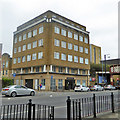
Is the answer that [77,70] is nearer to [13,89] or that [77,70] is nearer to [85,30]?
[85,30]

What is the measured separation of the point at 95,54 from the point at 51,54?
202 feet

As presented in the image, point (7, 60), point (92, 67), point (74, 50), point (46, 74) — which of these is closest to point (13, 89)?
point (46, 74)

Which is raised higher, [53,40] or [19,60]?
[53,40]

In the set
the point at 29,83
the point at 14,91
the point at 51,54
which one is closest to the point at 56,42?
the point at 51,54

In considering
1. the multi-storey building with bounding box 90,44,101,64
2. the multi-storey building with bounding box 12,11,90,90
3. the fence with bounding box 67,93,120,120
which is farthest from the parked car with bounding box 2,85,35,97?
the multi-storey building with bounding box 90,44,101,64

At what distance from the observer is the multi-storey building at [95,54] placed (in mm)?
89869

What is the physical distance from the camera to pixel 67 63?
3900cm

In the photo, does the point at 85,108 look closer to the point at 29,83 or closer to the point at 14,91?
the point at 14,91

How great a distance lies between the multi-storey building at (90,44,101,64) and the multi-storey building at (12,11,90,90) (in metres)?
44.5

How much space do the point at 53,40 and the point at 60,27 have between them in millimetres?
4779

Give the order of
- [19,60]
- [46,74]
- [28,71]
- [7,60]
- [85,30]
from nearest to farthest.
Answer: [46,74], [28,71], [19,60], [85,30], [7,60]

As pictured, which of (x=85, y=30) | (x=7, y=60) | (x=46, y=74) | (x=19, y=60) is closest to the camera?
(x=46, y=74)

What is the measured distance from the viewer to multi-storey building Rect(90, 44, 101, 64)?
8987 cm

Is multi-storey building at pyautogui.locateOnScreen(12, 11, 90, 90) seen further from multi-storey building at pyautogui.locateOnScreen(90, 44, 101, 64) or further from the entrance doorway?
multi-storey building at pyautogui.locateOnScreen(90, 44, 101, 64)
